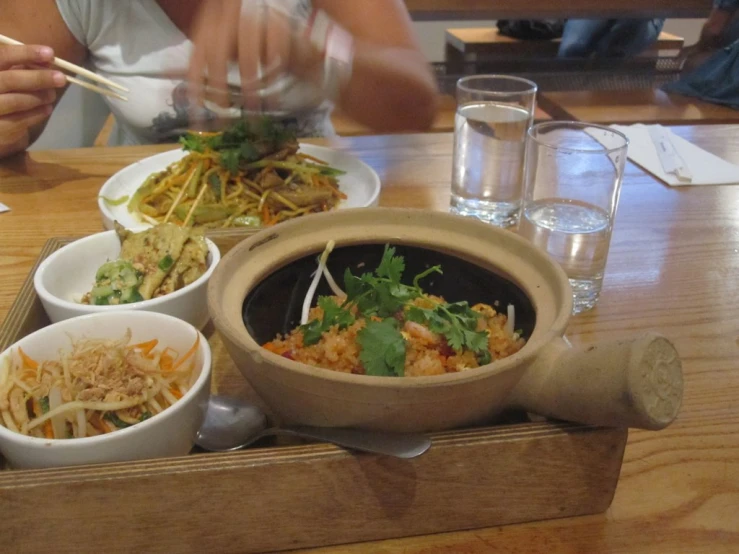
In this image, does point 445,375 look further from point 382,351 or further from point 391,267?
point 391,267

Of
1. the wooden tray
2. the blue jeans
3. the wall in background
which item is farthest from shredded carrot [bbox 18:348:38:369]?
the blue jeans

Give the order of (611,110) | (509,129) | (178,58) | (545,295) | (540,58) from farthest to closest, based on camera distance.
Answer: (540,58) < (611,110) < (178,58) < (509,129) < (545,295)

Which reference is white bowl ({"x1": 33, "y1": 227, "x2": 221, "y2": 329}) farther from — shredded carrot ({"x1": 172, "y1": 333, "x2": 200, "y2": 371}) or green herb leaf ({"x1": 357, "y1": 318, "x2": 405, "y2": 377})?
green herb leaf ({"x1": 357, "y1": 318, "x2": 405, "y2": 377})

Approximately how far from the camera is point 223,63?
1535mm

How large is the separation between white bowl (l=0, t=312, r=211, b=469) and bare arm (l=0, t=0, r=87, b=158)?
92 centimetres

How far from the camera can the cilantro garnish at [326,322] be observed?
73 centimetres

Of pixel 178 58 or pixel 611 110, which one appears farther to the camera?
pixel 611 110

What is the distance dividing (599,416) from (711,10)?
3639 mm

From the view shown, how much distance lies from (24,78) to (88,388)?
109 cm

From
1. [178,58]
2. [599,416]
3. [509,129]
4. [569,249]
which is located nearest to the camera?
[599,416]

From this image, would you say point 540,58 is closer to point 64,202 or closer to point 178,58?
point 178,58

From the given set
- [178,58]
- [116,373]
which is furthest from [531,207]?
[178,58]

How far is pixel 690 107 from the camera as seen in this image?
3.31 m

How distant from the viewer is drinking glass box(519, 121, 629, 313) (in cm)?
102
